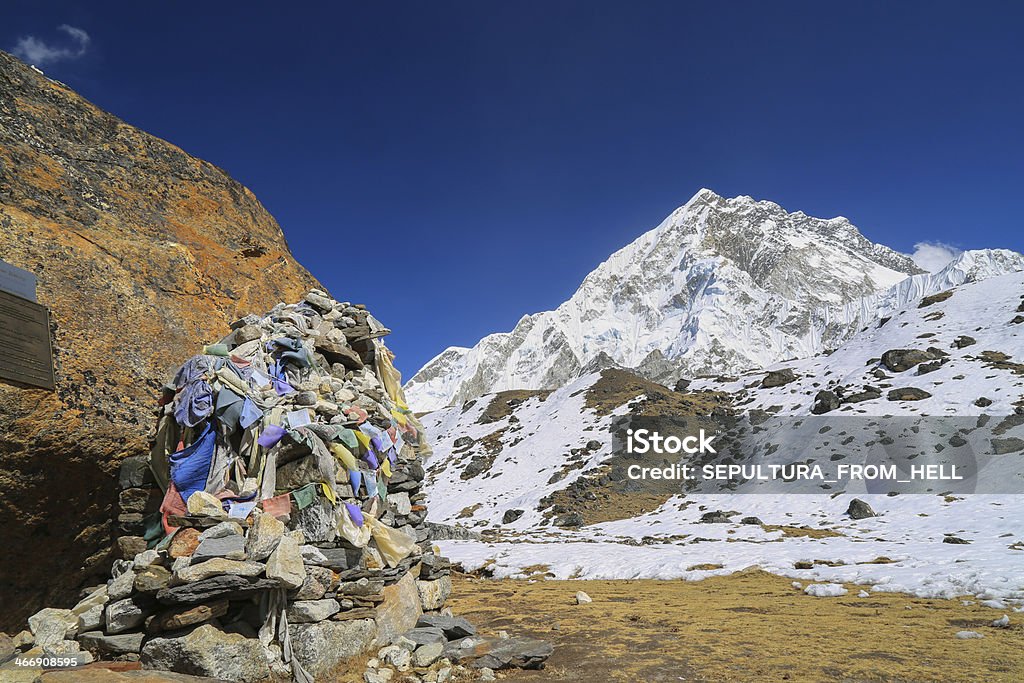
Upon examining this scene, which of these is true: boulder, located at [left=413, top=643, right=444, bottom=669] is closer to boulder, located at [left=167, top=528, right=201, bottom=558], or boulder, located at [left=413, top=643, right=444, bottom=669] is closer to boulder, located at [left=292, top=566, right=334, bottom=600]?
boulder, located at [left=292, top=566, right=334, bottom=600]

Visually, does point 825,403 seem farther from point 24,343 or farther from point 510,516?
point 24,343

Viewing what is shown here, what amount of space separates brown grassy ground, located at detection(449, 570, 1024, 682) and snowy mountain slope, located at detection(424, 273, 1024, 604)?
2277 mm

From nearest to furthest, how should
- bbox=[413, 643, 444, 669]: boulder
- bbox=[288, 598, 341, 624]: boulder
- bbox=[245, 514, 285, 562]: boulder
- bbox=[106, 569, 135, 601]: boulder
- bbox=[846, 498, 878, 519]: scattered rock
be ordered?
bbox=[106, 569, 135, 601]: boulder
bbox=[245, 514, 285, 562]: boulder
bbox=[288, 598, 341, 624]: boulder
bbox=[413, 643, 444, 669]: boulder
bbox=[846, 498, 878, 519]: scattered rock

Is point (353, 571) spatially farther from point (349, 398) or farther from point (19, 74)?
point (19, 74)

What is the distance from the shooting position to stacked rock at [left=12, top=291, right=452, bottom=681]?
623 cm

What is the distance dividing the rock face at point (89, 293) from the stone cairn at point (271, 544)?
65 centimetres

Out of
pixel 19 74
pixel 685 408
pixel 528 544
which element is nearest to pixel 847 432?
pixel 685 408

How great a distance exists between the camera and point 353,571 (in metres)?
7.72

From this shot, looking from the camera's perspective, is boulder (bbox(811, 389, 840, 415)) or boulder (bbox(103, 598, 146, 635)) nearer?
boulder (bbox(103, 598, 146, 635))

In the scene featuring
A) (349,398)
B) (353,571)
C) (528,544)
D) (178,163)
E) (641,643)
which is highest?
(178,163)

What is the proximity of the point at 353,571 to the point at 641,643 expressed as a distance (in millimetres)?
5036

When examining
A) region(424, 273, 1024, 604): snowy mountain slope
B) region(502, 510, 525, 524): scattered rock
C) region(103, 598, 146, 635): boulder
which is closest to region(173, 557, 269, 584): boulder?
region(103, 598, 146, 635): boulder

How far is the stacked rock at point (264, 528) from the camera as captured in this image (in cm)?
623

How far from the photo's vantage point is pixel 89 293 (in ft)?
27.6
